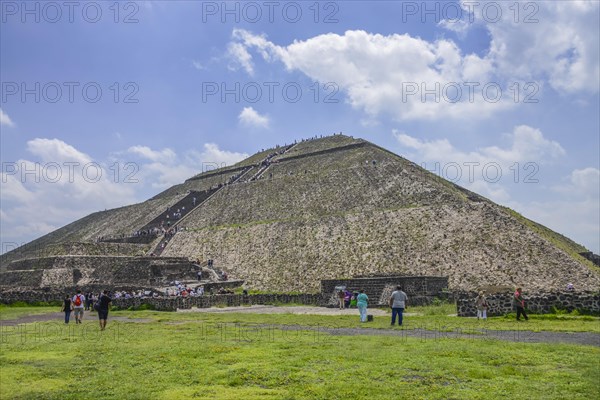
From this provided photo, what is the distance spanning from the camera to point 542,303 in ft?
66.7

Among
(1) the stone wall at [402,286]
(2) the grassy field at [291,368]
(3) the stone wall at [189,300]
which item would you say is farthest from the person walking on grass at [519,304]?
(3) the stone wall at [189,300]

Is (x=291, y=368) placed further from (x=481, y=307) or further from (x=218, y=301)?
(x=218, y=301)

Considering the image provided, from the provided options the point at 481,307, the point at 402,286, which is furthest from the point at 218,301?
the point at 481,307

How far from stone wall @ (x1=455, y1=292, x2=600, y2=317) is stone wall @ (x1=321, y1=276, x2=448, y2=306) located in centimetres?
676

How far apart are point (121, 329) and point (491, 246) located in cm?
2371

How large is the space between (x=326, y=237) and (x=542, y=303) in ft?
73.2

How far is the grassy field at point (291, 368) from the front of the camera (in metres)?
8.36

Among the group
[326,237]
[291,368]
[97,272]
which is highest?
[326,237]

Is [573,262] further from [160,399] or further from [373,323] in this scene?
[160,399]

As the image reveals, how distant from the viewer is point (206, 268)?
138 ft

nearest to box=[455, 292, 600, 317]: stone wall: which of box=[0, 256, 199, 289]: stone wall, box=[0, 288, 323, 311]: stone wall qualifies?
box=[0, 288, 323, 311]: stone wall

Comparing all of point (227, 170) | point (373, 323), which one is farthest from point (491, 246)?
point (227, 170)

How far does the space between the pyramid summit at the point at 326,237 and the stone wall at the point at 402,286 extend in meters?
2.19

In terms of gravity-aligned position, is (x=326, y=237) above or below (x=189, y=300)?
above
